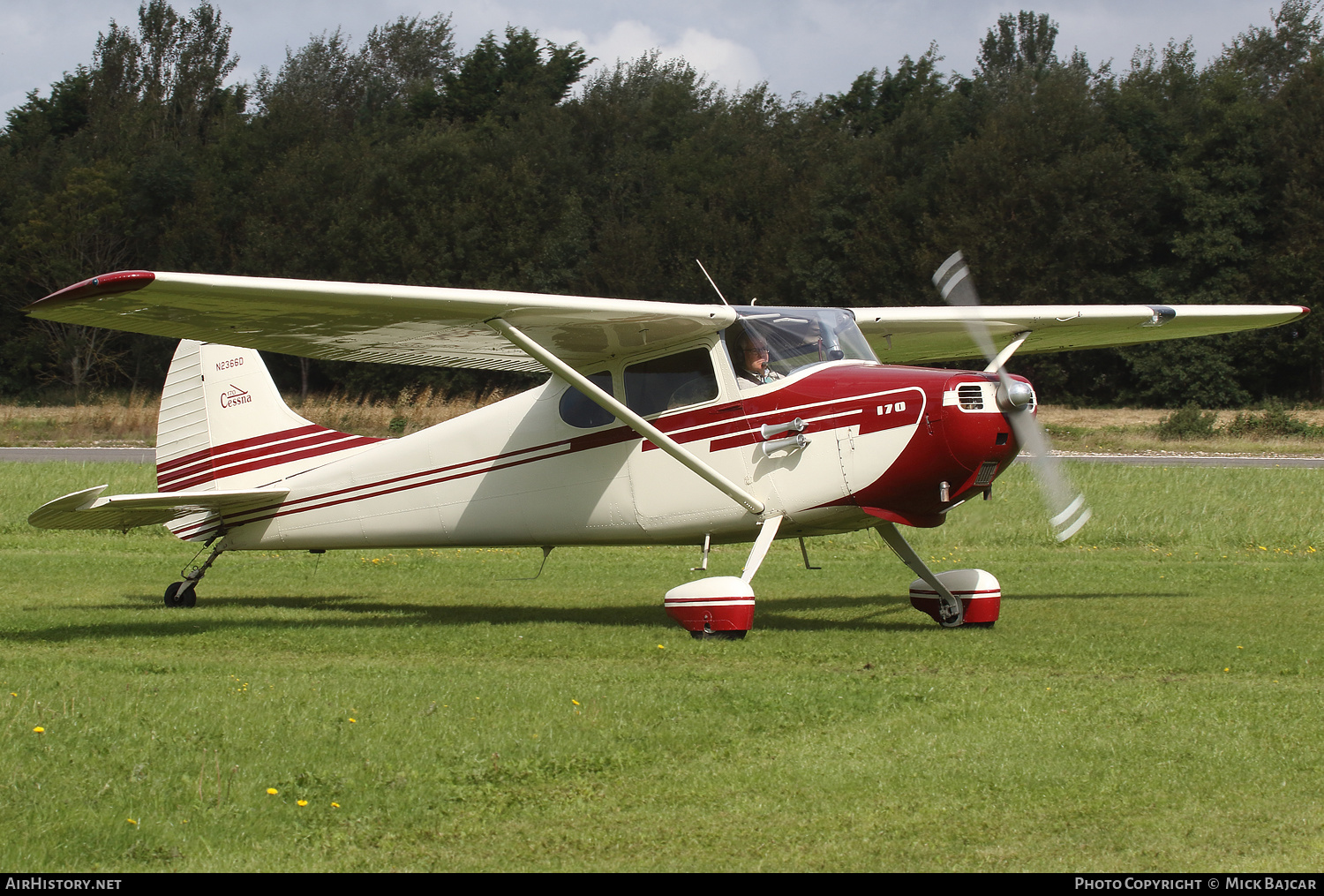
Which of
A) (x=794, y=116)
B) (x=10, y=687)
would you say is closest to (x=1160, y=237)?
(x=794, y=116)

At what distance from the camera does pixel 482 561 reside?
50.7 ft

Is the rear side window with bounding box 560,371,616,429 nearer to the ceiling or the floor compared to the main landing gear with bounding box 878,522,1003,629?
nearer to the ceiling

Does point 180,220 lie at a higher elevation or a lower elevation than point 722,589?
higher

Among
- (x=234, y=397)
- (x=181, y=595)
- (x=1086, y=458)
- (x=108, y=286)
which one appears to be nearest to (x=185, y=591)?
(x=181, y=595)

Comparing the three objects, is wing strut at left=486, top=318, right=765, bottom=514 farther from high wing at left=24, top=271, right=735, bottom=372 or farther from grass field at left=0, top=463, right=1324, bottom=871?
grass field at left=0, top=463, right=1324, bottom=871

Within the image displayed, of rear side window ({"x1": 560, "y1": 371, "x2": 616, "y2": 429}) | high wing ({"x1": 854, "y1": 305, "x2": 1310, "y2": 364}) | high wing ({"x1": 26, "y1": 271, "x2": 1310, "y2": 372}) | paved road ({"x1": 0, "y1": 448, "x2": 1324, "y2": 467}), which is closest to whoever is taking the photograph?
high wing ({"x1": 26, "y1": 271, "x2": 1310, "y2": 372})

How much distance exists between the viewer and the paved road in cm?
2530

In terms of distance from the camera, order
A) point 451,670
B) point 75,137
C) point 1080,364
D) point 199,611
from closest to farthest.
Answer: point 451,670
point 199,611
point 1080,364
point 75,137

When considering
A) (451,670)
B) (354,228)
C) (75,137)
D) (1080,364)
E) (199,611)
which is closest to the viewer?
(451,670)

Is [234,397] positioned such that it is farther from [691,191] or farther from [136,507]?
[691,191]

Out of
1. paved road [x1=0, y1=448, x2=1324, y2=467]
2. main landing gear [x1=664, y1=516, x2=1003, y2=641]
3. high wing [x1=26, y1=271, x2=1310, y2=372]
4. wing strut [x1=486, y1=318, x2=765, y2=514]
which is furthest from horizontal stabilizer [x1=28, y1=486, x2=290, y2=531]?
paved road [x1=0, y1=448, x2=1324, y2=467]

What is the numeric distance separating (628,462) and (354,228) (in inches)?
1958

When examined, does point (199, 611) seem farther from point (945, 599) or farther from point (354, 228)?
point (354, 228)

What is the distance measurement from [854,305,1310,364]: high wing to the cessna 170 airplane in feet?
0.14
